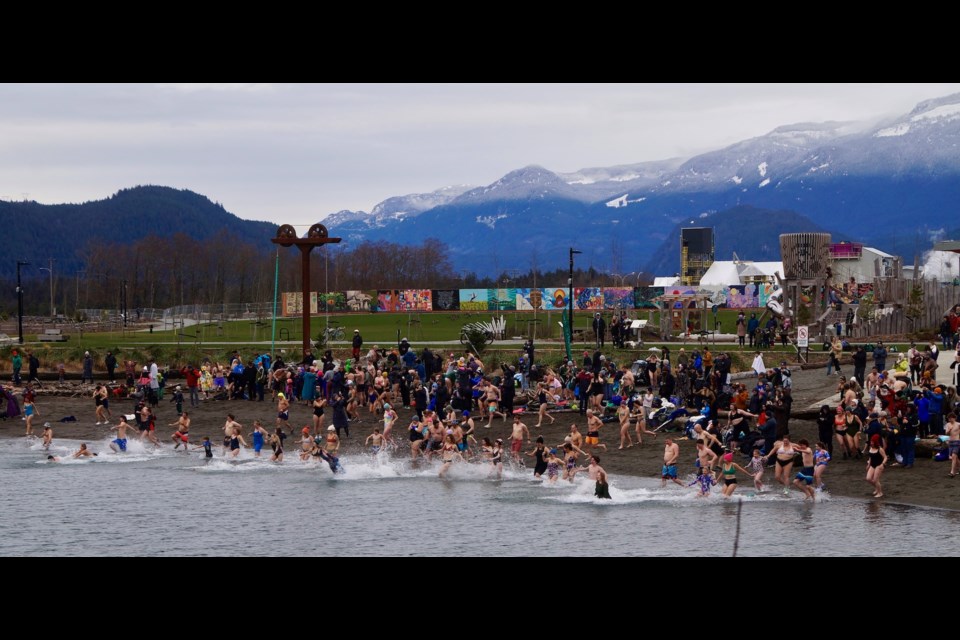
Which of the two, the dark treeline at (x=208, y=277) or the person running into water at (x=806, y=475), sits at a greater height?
the dark treeline at (x=208, y=277)

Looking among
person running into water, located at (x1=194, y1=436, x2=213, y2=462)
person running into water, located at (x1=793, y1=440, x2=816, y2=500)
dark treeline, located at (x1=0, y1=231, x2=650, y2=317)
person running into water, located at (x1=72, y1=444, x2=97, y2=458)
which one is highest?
dark treeline, located at (x1=0, y1=231, x2=650, y2=317)

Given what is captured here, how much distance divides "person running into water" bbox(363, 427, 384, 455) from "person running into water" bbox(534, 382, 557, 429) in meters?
4.94

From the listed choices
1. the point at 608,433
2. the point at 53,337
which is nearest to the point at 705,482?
the point at 608,433

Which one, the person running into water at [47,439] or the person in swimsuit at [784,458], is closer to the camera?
the person in swimsuit at [784,458]

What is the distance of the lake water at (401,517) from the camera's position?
2181cm

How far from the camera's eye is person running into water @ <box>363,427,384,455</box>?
105 feet

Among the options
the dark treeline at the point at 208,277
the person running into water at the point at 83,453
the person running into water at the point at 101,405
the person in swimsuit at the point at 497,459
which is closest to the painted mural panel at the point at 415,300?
the dark treeline at the point at 208,277

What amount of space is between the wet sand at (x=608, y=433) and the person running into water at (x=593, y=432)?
30 cm

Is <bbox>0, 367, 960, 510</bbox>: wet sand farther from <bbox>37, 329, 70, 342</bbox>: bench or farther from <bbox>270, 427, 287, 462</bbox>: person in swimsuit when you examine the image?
<bbox>37, 329, 70, 342</bbox>: bench

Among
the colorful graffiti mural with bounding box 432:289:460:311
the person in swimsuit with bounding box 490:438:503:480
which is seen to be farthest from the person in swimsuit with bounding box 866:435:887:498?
the colorful graffiti mural with bounding box 432:289:460:311

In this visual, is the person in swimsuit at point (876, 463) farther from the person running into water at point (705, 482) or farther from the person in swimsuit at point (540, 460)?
the person in swimsuit at point (540, 460)

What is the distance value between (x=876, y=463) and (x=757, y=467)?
311 centimetres
